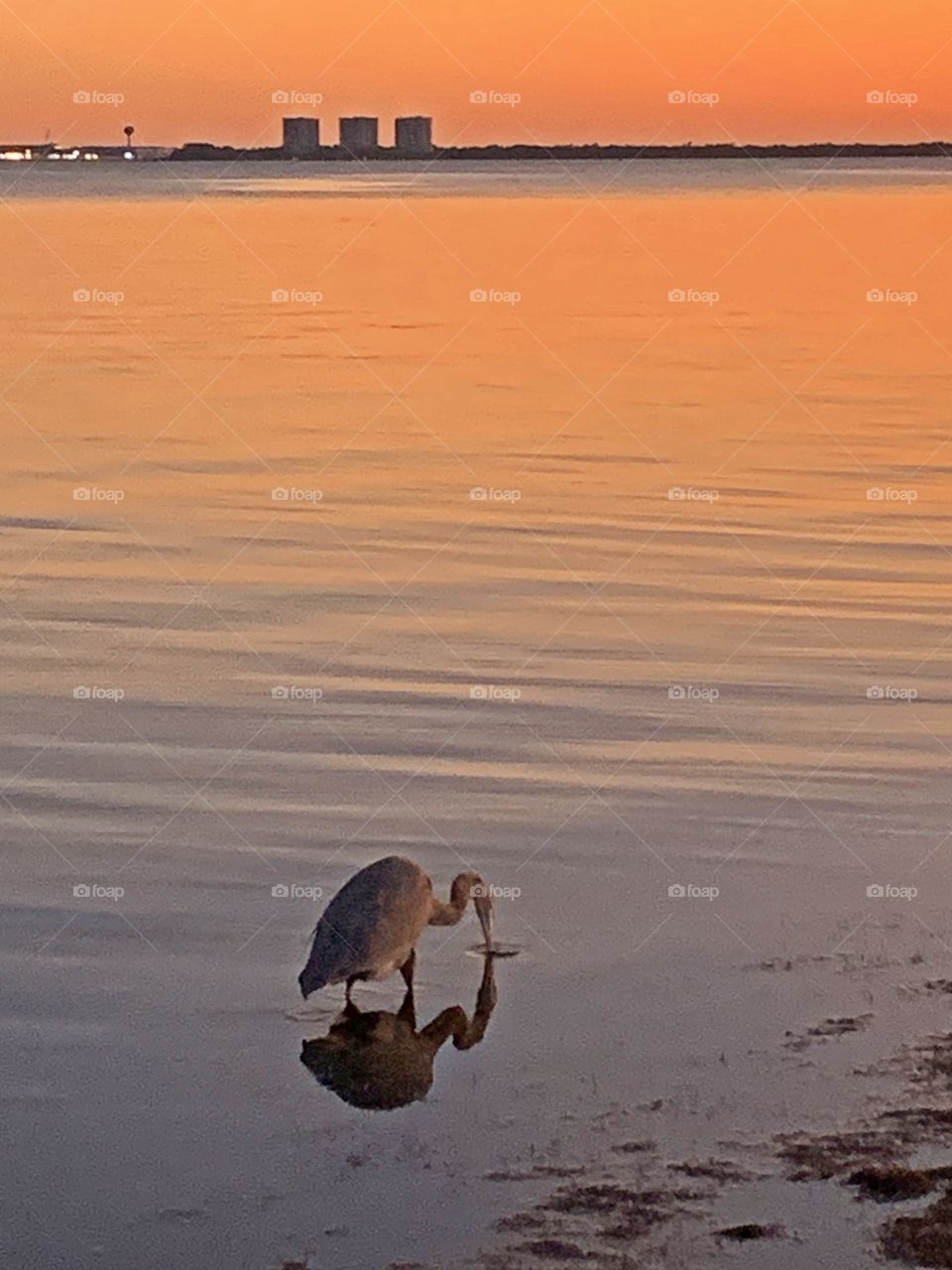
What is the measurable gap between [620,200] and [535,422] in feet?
303

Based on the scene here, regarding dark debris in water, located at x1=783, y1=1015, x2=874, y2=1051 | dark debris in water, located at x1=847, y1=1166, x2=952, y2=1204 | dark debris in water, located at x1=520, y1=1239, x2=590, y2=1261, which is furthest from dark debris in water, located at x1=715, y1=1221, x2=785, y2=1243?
dark debris in water, located at x1=783, y1=1015, x2=874, y2=1051

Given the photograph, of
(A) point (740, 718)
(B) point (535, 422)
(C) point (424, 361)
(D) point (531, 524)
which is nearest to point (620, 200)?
(C) point (424, 361)

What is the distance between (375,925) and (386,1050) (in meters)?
0.60

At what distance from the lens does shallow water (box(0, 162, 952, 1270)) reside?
1037cm

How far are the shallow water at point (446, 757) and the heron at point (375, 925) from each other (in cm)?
27

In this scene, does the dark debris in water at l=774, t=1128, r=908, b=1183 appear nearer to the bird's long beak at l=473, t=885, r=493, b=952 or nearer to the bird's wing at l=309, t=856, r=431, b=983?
the bird's wing at l=309, t=856, r=431, b=983

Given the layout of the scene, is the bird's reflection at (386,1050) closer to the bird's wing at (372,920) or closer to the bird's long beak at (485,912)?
the bird's wing at (372,920)

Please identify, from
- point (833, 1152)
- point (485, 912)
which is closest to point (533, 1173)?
point (833, 1152)

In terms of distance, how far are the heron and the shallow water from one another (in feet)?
0.90

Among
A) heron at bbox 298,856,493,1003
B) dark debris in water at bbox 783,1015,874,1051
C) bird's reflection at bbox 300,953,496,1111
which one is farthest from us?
heron at bbox 298,856,493,1003

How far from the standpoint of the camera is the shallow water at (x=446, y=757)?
408 inches

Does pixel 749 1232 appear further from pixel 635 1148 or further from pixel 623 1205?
pixel 635 1148

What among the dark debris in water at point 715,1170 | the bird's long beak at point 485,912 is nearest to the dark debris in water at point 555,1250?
the dark debris in water at point 715,1170

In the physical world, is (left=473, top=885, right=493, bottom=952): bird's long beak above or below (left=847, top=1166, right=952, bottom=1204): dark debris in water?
above
